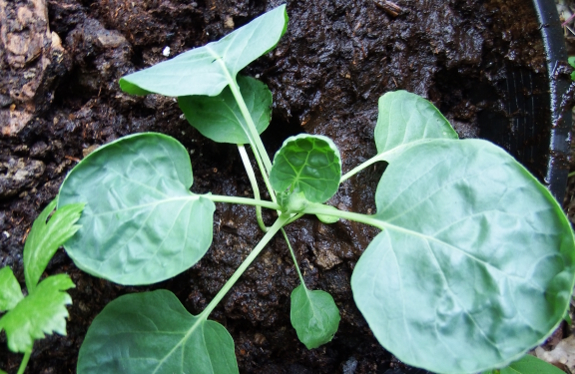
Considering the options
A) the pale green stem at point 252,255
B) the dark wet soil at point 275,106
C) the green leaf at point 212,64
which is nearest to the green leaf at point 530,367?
the dark wet soil at point 275,106

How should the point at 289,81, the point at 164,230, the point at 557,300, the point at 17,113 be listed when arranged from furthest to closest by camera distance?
1. the point at 289,81
2. the point at 17,113
3. the point at 164,230
4. the point at 557,300

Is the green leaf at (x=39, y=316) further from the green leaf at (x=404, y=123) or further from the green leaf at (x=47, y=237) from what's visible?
the green leaf at (x=404, y=123)

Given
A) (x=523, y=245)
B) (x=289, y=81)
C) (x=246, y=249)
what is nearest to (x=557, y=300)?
(x=523, y=245)

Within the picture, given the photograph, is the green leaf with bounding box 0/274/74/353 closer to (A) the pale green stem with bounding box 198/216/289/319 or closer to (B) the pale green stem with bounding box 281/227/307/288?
(A) the pale green stem with bounding box 198/216/289/319

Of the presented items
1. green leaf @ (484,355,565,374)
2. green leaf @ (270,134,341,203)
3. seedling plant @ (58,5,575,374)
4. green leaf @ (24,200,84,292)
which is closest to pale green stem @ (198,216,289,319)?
seedling plant @ (58,5,575,374)

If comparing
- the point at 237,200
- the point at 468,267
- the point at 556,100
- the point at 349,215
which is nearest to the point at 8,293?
the point at 237,200

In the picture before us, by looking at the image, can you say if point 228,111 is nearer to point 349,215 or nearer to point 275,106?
point 275,106

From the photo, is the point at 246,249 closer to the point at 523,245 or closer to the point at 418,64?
the point at 523,245
